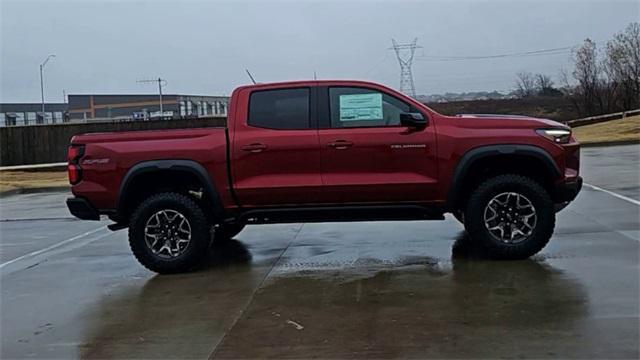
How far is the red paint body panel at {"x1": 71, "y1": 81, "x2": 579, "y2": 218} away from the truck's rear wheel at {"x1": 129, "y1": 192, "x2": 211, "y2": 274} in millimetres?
361

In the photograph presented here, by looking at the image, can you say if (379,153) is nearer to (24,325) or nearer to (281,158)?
(281,158)

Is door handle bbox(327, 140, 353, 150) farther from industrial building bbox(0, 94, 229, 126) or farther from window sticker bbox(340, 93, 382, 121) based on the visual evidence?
industrial building bbox(0, 94, 229, 126)

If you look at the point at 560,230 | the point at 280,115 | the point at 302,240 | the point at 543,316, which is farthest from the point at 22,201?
the point at 543,316

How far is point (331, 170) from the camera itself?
777 cm

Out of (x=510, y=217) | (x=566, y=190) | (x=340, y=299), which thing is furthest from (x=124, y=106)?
(x=340, y=299)

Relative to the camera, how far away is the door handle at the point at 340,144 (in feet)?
25.2

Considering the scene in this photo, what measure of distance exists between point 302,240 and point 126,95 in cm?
10106

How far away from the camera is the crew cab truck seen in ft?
25.0

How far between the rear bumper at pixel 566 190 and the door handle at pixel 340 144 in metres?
2.24

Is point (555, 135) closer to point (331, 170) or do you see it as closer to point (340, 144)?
point (340, 144)

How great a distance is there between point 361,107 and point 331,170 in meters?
0.77

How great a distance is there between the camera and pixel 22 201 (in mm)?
17844

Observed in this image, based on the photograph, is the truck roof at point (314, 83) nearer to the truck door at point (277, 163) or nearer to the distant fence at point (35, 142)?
the truck door at point (277, 163)

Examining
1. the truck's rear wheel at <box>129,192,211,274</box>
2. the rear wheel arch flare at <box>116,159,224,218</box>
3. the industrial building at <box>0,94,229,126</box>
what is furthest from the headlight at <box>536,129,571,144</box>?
the industrial building at <box>0,94,229,126</box>
